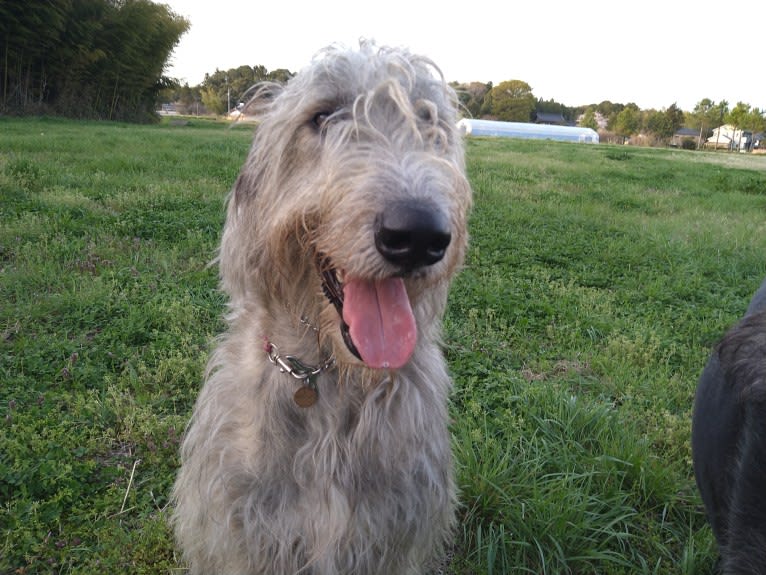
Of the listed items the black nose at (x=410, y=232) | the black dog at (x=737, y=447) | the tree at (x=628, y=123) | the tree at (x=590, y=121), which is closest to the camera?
the black nose at (x=410, y=232)

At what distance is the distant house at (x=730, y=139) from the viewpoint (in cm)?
8181

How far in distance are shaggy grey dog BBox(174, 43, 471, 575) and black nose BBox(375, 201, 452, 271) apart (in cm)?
13

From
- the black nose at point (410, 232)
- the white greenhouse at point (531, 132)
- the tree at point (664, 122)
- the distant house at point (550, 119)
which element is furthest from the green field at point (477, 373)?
the distant house at point (550, 119)

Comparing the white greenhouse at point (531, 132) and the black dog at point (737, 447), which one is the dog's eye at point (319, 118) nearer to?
the black dog at point (737, 447)

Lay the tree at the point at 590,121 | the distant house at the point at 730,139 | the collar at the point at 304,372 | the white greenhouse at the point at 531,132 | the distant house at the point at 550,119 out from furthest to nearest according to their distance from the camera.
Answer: the tree at the point at 590,121, the distant house at the point at 550,119, the distant house at the point at 730,139, the white greenhouse at the point at 531,132, the collar at the point at 304,372

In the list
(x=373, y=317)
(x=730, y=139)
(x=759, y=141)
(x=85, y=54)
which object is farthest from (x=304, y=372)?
(x=730, y=139)

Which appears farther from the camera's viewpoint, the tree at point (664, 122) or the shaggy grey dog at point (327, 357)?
the tree at point (664, 122)

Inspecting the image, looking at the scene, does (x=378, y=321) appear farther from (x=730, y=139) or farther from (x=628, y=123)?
Result: (x=730, y=139)

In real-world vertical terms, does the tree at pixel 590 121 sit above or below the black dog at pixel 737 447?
above

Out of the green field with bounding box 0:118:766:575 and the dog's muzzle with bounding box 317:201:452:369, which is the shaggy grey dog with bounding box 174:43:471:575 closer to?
the dog's muzzle with bounding box 317:201:452:369

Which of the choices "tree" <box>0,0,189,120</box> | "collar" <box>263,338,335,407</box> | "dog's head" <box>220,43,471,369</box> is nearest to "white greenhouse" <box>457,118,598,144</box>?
"tree" <box>0,0,189,120</box>

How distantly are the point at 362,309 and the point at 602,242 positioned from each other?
5.88m

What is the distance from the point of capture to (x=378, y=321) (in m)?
1.90

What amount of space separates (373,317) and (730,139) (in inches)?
4023
